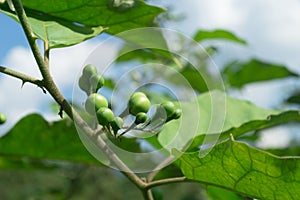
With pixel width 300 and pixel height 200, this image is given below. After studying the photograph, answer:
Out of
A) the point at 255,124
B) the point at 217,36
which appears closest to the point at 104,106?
the point at 255,124

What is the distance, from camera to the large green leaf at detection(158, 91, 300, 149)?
6.49 feet

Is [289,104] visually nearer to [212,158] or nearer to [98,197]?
[212,158]

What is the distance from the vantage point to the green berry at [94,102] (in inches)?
52.1

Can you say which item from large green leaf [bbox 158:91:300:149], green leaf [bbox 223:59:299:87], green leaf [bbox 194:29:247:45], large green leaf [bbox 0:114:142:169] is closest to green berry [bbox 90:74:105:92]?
large green leaf [bbox 158:91:300:149]

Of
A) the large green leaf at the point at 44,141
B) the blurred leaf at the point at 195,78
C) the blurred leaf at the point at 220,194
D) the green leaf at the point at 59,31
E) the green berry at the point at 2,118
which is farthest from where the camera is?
the blurred leaf at the point at 195,78

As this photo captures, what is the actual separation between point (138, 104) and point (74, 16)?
42cm

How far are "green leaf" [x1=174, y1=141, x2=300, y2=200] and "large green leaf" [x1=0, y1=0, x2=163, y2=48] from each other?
1.40 ft

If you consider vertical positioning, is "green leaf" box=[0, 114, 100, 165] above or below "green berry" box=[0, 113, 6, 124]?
below

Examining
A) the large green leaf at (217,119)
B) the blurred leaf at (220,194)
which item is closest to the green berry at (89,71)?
the large green leaf at (217,119)

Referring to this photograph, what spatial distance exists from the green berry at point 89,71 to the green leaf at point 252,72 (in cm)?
215

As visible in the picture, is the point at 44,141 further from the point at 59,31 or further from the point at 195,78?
the point at 195,78

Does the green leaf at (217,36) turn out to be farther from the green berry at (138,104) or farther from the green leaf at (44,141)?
the green berry at (138,104)

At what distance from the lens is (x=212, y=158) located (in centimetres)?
143

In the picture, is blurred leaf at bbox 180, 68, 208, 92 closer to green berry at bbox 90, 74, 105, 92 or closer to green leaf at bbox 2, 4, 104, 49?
green leaf at bbox 2, 4, 104, 49
